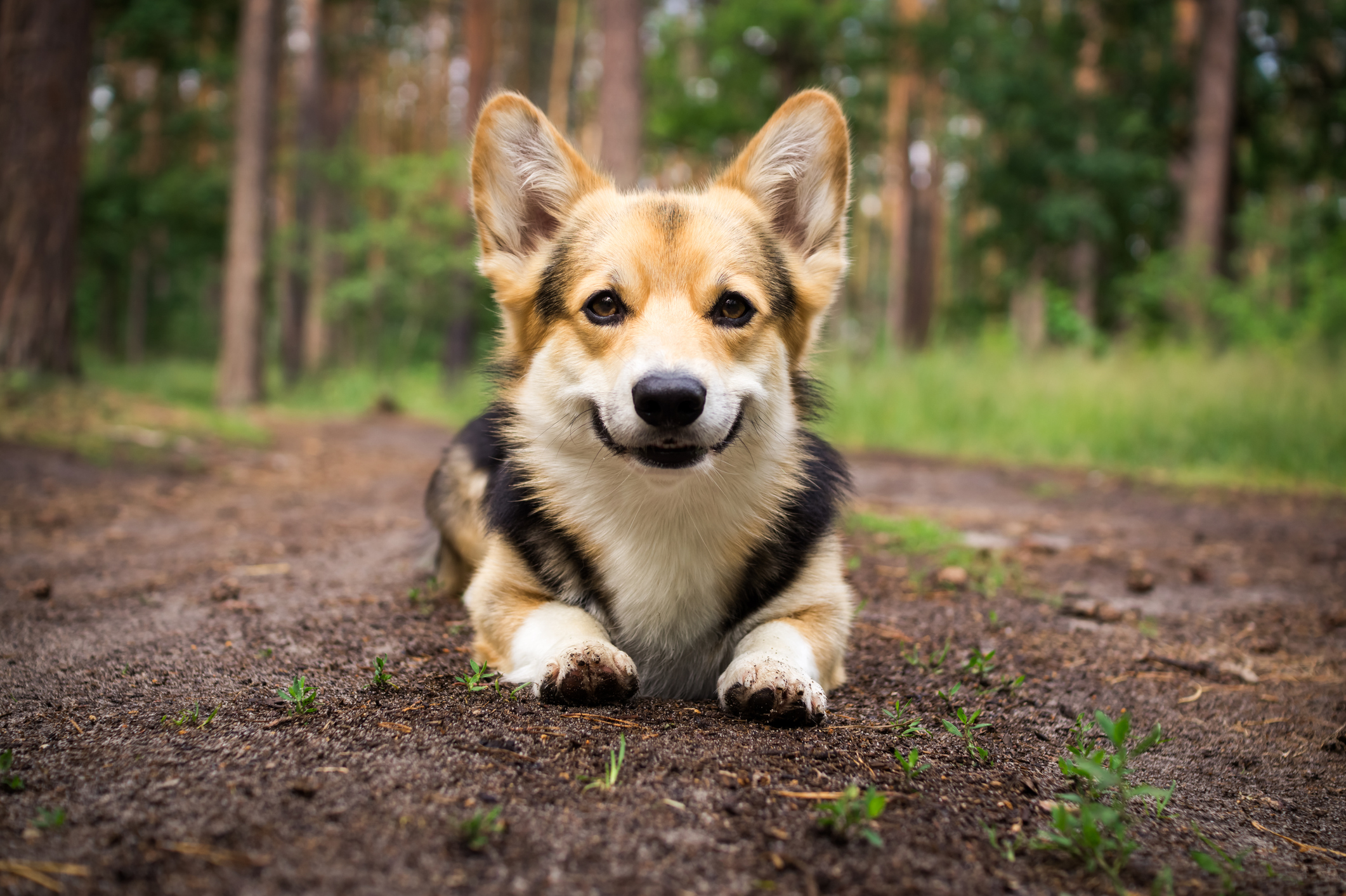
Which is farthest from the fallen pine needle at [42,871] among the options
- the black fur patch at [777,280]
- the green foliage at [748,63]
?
the green foliage at [748,63]

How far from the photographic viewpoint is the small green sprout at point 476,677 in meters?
2.28

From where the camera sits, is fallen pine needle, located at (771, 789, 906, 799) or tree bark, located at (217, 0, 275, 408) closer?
fallen pine needle, located at (771, 789, 906, 799)

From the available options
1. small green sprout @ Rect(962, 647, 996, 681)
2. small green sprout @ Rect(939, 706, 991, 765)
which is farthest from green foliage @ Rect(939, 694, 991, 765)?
small green sprout @ Rect(962, 647, 996, 681)

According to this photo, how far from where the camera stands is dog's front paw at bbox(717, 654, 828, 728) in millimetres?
2111

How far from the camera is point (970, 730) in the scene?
2.21m

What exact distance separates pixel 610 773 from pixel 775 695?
52 centimetres

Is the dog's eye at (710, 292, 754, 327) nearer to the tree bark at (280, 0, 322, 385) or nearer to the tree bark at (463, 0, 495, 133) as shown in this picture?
the tree bark at (463, 0, 495, 133)

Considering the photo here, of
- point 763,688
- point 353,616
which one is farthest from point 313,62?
point 763,688

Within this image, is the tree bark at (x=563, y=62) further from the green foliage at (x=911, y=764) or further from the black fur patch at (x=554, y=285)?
the green foliage at (x=911, y=764)

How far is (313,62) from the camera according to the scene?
16641 millimetres

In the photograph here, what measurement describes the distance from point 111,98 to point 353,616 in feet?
67.2

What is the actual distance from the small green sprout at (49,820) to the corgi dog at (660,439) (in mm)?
1029

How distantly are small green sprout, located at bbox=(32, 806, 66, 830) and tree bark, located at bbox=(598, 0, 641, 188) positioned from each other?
8.76m

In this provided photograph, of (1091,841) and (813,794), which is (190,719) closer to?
(813,794)
